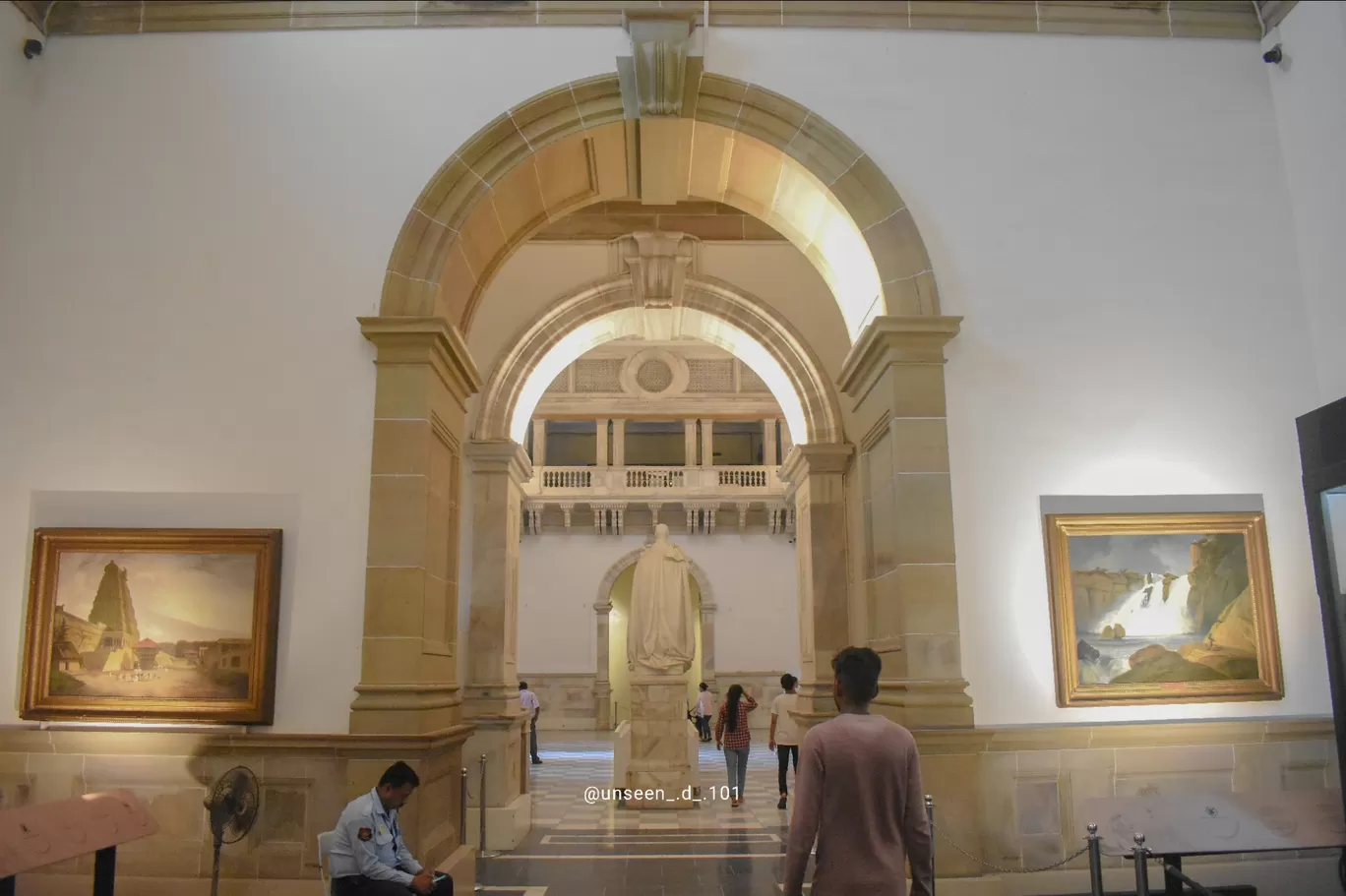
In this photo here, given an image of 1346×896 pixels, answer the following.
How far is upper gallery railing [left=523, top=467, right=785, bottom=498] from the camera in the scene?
20.8m

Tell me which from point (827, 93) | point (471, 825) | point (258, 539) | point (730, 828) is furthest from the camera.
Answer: point (730, 828)

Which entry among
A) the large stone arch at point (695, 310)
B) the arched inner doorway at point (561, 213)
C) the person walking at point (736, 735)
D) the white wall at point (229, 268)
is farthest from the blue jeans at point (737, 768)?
the white wall at point (229, 268)

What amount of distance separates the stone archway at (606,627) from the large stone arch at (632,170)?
1420cm

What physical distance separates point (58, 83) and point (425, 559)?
3.82m

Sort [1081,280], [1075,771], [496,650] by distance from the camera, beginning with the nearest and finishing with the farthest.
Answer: [1075,771], [1081,280], [496,650]

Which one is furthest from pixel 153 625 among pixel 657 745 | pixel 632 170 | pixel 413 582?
pixel 657 745

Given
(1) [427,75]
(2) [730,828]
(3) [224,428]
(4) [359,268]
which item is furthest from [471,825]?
(1) [427,75]

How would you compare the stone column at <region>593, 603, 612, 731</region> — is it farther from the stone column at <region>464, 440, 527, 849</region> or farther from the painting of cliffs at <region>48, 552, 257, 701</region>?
the painting of cliffs at <region>48, 552, 257, 701</region>

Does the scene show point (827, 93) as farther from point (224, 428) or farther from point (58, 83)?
point (58, 83)

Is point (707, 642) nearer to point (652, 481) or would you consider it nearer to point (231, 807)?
point (652, 481)

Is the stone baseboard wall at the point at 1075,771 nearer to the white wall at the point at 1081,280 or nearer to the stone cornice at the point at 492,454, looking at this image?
the white wall at the point at 1081,280

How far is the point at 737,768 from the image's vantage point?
10.5 meters

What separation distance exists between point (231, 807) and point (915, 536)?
3.85 meters

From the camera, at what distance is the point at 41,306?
19.7ft
